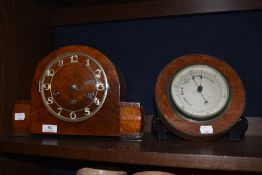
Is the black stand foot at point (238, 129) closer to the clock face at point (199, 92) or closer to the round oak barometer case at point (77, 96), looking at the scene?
the clock face at point (199, 92)

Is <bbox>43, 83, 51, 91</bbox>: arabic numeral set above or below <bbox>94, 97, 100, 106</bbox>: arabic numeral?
above

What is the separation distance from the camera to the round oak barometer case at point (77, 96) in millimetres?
785

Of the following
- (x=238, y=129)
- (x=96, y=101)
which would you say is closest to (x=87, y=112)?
(x=96, y=101)

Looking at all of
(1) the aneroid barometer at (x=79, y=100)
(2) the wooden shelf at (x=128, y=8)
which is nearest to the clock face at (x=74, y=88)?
(1) the aneroid barometer at (x=79, y=100)

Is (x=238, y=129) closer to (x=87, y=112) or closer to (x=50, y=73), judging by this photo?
(x=87, y=112)

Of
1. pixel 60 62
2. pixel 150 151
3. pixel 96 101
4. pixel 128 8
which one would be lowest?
pixel 150 151

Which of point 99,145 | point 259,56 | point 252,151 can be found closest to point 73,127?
point 99,145

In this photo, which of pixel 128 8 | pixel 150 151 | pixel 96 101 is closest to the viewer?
pixel 150 151

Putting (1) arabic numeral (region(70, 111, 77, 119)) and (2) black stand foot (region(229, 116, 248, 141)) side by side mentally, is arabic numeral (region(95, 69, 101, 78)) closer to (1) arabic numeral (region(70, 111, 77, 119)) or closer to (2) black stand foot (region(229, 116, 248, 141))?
(1) arabic numeral (region(70, 111, 77, 119))

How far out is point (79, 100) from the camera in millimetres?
799

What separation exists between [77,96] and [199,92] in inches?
13.0

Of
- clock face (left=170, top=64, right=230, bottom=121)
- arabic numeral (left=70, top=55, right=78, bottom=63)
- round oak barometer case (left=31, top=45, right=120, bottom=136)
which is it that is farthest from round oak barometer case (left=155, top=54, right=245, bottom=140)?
arabic numeral (left=70, top=55, right=78, bottom=63)

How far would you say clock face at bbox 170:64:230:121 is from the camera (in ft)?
2.51

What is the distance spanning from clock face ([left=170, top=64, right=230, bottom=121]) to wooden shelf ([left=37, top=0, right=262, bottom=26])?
0.96ft
